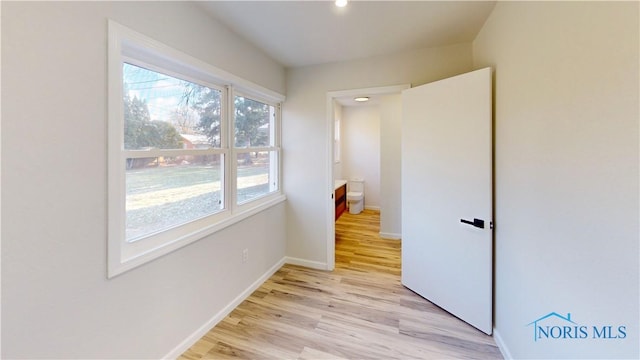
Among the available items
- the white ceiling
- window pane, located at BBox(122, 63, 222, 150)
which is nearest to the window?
window pane, located at BBox(122, 63, 222, 150)

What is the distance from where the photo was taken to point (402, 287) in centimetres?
267

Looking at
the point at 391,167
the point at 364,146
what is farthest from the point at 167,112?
the point at 364,146

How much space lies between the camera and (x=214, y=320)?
2.06 metres

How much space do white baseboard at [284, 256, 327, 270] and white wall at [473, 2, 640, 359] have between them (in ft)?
6.10

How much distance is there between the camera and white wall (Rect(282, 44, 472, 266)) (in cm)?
278

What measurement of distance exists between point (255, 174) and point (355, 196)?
338 centimetres

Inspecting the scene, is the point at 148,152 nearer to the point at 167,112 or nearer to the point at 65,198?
the point at 167,112

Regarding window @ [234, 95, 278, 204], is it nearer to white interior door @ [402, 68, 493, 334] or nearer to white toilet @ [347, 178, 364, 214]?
white interior door @ [402, 68, 493, 334]

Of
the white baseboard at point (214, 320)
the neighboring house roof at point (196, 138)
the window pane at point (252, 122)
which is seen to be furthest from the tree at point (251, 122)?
the white baseboard at point (214, 320)

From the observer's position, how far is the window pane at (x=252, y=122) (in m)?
2.48

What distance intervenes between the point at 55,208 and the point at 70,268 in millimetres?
289

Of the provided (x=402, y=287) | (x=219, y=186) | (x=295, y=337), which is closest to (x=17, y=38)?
(x=219, y=186)

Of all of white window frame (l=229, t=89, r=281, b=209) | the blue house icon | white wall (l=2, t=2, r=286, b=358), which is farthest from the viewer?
white window frame (l=229, t=89, r=281, b=209)

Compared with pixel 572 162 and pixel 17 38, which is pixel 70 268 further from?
pixel 572 162
